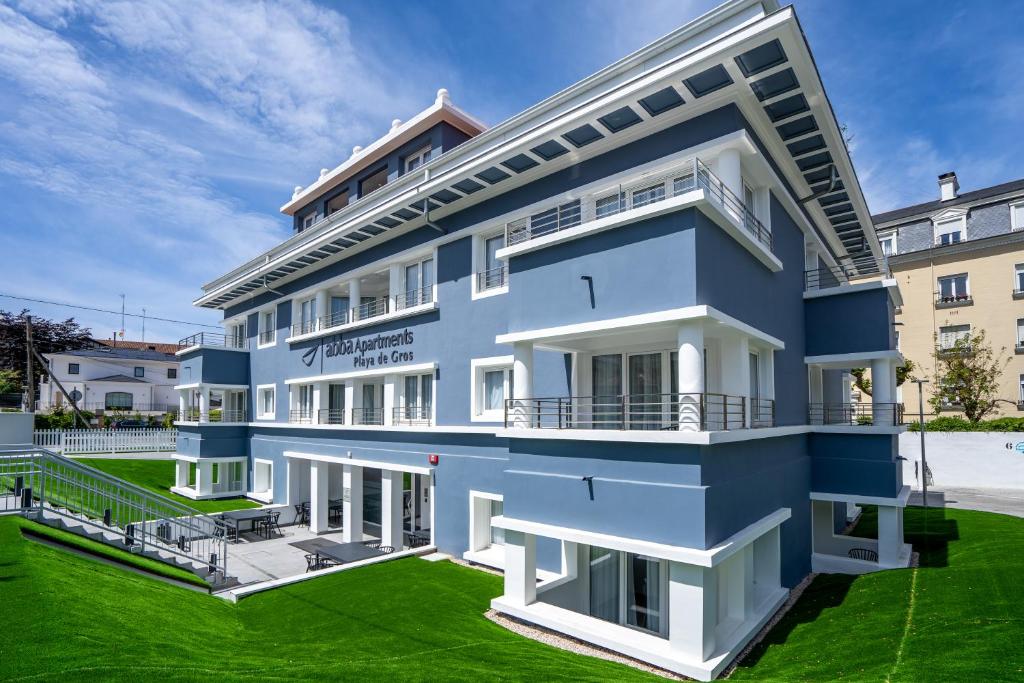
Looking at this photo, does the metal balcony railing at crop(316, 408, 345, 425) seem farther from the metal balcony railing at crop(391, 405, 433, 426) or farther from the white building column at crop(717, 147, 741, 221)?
the white building column at crop(717, 147, 741, 221)

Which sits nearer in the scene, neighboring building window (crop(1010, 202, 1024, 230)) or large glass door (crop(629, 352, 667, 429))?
large glass door (crop(629, 352, 667, 429))

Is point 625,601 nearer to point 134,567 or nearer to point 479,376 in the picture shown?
point 479,376

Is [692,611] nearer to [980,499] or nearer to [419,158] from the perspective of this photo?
[419,158]

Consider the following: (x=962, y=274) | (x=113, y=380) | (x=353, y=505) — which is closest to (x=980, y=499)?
(x=962, y=274)

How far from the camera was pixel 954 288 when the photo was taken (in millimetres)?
35250

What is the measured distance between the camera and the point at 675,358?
12039mm

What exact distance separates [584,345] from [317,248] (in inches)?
513

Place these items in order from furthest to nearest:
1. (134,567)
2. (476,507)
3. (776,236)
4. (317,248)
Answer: (317,248) → (476,507) → (776,236) → (134,567)

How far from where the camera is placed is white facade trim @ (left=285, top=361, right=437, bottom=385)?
57.3 ft

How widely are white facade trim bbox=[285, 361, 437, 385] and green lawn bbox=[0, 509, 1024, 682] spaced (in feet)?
19.6

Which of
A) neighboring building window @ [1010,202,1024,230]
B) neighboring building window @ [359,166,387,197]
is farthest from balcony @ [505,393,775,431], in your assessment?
neighboring building window @ [1010,202,1024,230]

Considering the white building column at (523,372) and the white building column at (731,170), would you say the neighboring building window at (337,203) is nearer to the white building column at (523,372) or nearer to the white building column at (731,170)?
the white building column at (523,372)

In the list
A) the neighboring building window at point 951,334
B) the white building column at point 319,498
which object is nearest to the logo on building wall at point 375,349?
the white building column at point 319,498

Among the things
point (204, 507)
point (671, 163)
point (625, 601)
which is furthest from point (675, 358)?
point (204, 507)
